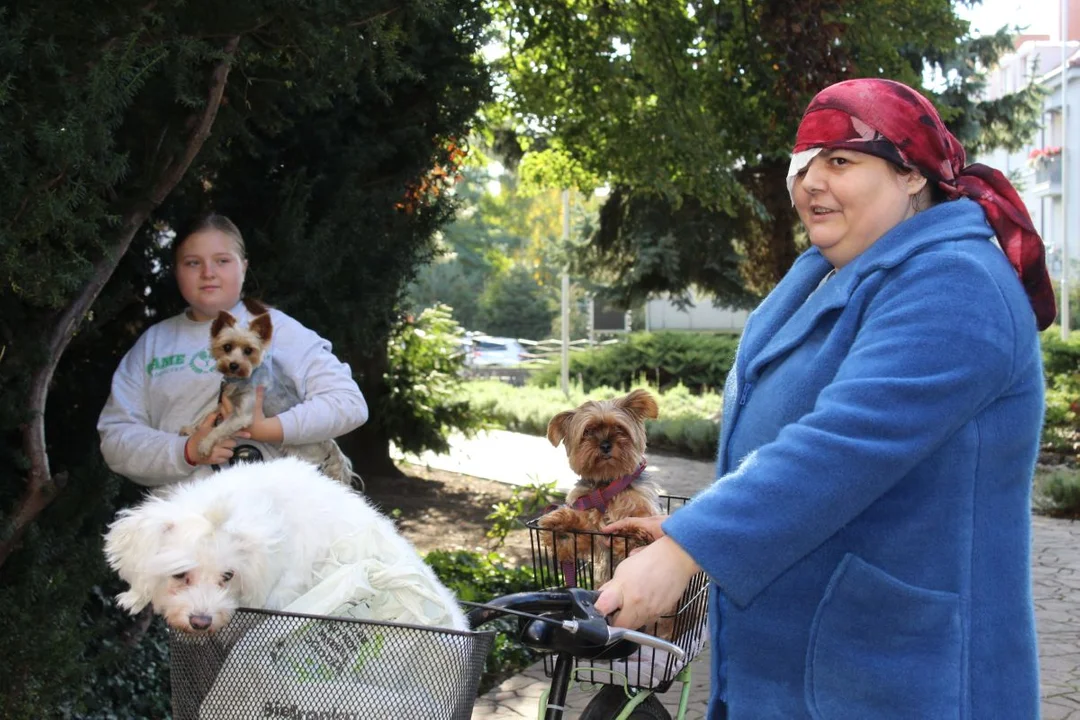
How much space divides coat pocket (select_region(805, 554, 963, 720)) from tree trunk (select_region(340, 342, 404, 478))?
381 inches

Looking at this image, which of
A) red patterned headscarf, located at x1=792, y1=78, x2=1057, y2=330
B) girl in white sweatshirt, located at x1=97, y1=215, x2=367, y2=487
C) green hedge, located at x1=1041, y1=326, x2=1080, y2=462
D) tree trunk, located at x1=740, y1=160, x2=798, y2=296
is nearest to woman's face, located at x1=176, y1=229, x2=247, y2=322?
girl in white sweatshirt, located at x1=97, y1=215, x2=367, y2=487

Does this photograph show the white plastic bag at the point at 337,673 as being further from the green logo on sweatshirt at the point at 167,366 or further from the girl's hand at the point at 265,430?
the green logo on sweatshirt at the point at 167,366

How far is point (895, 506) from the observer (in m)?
2.01

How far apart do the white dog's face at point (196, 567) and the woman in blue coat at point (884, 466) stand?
0.63m

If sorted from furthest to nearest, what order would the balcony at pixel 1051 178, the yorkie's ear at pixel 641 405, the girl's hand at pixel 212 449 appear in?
1. the balcony at pixel 1051 178
2. the yorkie's ear at pixel 641 405
3. the girl's hand at pixel 212 449

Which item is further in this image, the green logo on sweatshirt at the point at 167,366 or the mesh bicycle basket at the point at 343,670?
the green logo on sweatshirt at the point at 167,366

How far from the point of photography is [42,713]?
159 inches

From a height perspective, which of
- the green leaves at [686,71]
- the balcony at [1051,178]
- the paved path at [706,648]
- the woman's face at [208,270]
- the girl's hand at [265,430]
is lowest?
the paved path at [706,648]

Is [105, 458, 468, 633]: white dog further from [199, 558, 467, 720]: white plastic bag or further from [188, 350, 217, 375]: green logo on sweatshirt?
[188, 350, 217, 375]: green logo on sweatshirt

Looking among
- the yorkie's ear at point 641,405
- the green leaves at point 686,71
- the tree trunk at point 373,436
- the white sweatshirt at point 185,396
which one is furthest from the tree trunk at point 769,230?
the white sweatshirt at point 185,396

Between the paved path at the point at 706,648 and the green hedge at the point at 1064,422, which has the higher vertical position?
the green hedge at the point at 1064,422

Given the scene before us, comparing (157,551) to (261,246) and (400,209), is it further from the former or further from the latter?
(400,209)

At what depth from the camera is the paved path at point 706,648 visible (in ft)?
19.0

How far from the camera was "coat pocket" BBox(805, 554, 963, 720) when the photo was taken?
1980 mm
